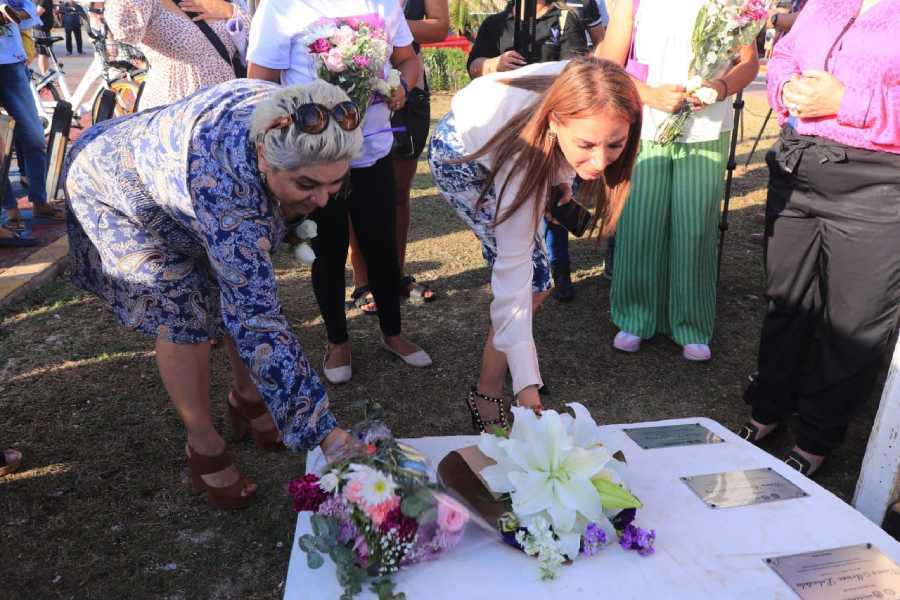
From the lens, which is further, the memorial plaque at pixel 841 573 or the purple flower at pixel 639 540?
the purple flower at pixel 639 540

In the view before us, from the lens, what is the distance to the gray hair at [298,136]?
5.05 ft

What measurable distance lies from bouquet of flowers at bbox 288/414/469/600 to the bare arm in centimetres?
243

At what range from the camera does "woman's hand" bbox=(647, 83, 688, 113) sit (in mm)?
2875

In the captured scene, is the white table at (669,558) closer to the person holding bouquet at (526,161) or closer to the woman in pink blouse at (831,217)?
the person holding bouquet at (526,161)

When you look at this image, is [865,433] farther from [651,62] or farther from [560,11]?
[560,11]

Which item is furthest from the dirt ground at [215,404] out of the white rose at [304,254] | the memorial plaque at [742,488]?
the white rose at [304,254]

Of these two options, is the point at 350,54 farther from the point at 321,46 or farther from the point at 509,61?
the point at 509,61

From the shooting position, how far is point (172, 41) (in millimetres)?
3029

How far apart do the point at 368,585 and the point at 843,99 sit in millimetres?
1909

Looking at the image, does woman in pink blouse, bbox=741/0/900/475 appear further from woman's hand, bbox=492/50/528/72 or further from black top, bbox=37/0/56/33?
black top, bbox=37/0/56/33

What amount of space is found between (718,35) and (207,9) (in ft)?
7.15

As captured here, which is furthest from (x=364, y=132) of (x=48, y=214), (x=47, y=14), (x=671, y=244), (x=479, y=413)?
(x=47, y=14)

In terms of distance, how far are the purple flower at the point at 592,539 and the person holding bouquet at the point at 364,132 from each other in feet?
4.59

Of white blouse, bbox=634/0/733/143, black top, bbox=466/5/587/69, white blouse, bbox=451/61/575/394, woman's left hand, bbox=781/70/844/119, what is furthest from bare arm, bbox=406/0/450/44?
woman's left hand, bbox=781/70/844/119
